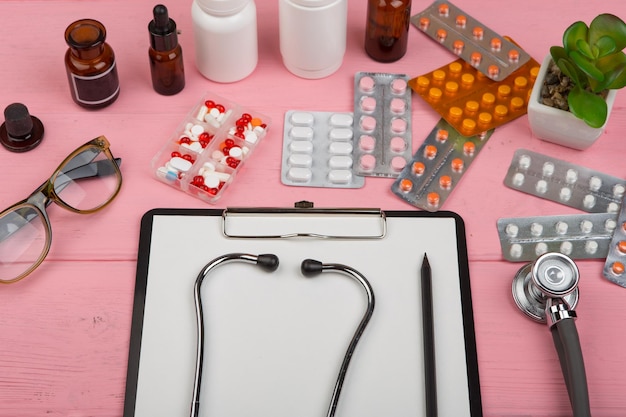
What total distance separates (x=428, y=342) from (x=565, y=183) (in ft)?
0.98

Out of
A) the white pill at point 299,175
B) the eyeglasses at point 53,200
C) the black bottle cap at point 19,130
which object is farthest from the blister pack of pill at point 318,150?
the black bottle cap at point 19,130

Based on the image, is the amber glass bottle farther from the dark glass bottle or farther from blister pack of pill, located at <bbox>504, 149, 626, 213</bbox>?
blister pack of pill, located at <bbox>504, 149, 626, 213</bbox>

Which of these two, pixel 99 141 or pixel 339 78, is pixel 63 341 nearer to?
pixel 99 141

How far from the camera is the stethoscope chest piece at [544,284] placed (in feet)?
3.06

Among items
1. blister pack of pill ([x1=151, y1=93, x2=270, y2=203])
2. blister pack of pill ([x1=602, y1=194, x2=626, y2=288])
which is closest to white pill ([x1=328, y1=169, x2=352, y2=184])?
blister pack of pill ([x1=151, y1=93, x2=270, y2=203])

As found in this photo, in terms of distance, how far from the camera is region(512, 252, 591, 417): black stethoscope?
0.89 meters

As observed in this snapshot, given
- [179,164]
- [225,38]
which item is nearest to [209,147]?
[179,164]

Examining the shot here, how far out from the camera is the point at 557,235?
1.03 meters

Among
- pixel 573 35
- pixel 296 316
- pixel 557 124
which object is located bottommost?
pixel 296 316

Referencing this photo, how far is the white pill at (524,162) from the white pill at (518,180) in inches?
0.5

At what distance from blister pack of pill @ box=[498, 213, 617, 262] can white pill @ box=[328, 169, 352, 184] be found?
197 millimetres

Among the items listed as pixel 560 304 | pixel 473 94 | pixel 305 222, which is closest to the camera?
pixel 560 304

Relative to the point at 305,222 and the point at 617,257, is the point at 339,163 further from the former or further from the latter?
the point at 617,257

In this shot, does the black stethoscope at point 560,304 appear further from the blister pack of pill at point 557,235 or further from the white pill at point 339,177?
the white pill at point 339,177
